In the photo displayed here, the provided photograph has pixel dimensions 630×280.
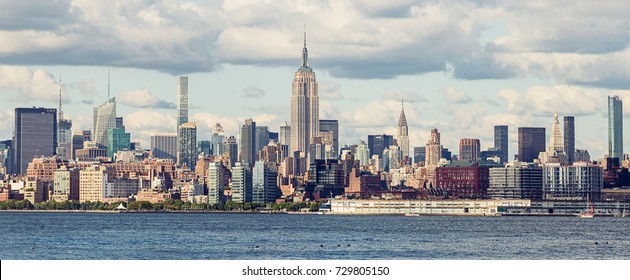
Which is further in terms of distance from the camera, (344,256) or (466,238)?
(466,238)

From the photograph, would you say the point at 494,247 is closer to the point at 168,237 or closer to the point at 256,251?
the point at 256,251

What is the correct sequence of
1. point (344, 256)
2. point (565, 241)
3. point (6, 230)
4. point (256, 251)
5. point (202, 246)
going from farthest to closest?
point (6, 230) < point (565, 241) < point (202, 246) < point (256, 251) < point (344, 256)

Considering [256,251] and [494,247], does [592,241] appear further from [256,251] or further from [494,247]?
[256,251]

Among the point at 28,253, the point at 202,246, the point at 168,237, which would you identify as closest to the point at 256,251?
the point at 202,246

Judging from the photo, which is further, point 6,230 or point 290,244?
point 6,230
